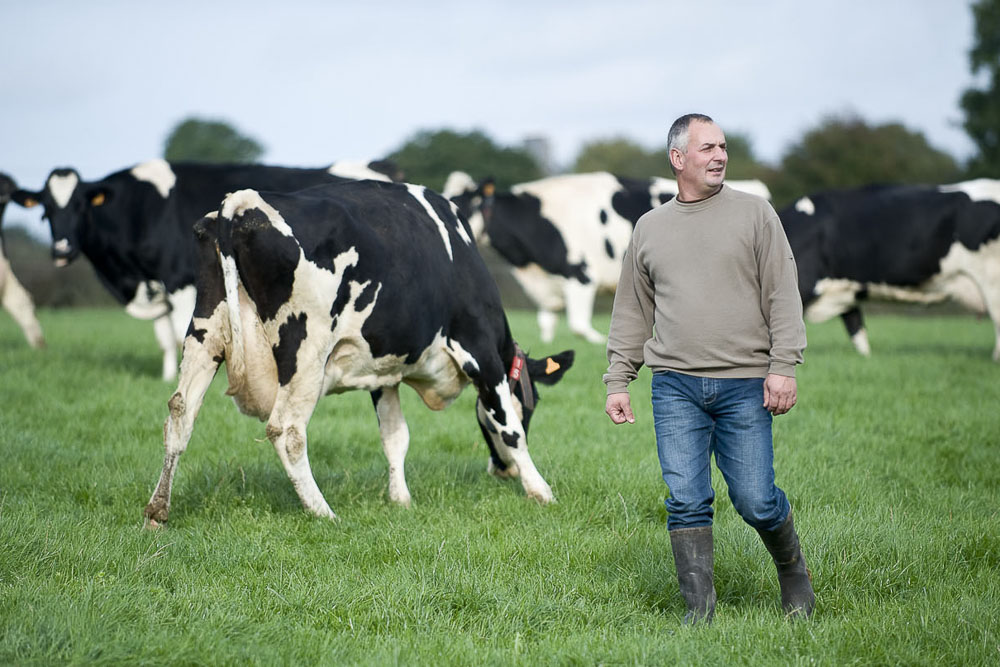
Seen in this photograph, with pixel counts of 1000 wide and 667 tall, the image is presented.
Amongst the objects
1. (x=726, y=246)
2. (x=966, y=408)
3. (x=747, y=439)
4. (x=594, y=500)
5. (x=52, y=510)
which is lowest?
(x=966, y=408)

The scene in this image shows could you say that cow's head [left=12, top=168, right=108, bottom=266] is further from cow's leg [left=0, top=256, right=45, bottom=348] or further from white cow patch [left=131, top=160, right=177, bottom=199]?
cow's leg [left=0, top=256, right=45, bottom=348]

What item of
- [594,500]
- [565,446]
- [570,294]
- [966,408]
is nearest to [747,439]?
[594,500]

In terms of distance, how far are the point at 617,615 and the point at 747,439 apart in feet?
3.15

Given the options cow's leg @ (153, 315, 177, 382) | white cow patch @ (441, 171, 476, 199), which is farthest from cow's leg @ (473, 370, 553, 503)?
white cow patch @ (441, 171, 476, 199)

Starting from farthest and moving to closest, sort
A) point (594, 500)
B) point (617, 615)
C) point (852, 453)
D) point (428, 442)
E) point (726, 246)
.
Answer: point (428, 442) < point (852, 453) < point (594, 500) < point (617, 615) < point (726, 246)

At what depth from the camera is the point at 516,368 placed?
22.5ft

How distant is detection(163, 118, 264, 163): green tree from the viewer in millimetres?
77094

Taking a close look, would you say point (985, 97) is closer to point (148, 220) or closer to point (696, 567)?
point (148, 220)

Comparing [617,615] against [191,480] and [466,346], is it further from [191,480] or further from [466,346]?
[191,480]

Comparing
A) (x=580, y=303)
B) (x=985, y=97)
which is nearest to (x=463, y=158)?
(x=985, y=97)

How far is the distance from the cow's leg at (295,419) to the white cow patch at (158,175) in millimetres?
6153

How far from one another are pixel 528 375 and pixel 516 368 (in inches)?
8.4

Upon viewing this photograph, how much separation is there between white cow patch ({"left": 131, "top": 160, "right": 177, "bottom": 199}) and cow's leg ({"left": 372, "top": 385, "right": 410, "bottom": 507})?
545 cm

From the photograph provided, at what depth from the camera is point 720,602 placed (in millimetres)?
4605
